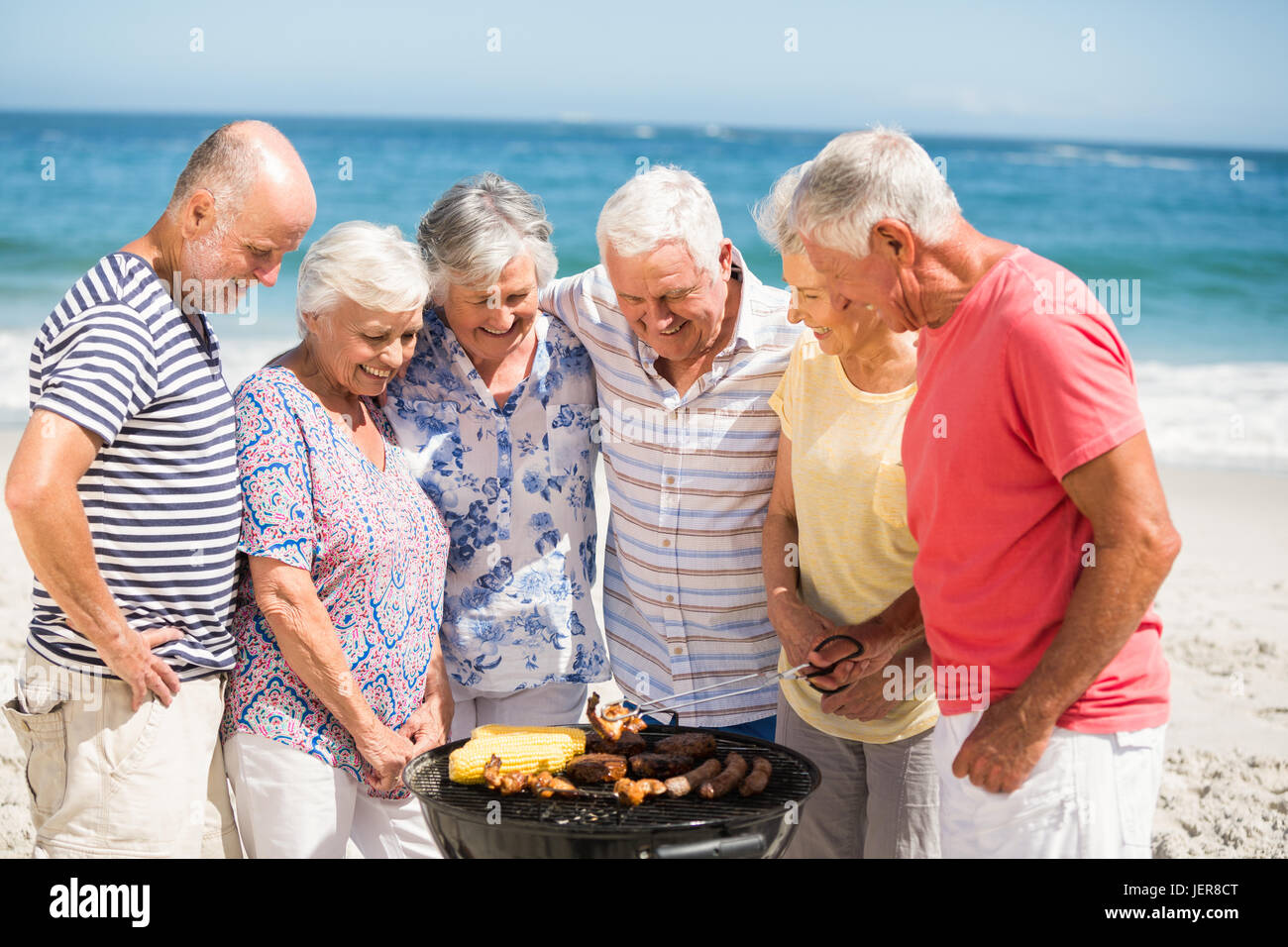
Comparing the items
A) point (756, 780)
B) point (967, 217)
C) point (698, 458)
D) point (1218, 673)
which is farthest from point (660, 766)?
point (967, 217)

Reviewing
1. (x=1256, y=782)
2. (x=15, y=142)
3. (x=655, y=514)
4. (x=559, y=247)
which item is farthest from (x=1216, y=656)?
(x=15, y=142)

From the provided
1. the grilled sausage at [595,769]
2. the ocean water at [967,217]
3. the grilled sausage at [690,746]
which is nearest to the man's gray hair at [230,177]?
the grilled sausage at [595,769]

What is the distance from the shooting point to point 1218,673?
5.75 meters

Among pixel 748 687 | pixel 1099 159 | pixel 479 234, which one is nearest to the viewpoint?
pixel 479 234

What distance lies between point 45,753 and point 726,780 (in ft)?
5.15

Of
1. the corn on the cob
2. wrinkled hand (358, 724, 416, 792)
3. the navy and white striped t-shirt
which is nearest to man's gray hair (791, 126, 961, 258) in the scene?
the corn on the cob

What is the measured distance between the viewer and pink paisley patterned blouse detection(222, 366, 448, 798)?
2678 millimetres

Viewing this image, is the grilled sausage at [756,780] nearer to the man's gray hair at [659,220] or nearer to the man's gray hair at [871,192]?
the man's gray hair at [871,192]

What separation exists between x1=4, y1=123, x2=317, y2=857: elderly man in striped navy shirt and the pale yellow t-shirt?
4.24ft

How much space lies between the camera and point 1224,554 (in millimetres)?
7363

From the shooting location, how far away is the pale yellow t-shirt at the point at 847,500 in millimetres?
2771

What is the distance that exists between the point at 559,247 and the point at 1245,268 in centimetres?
1139

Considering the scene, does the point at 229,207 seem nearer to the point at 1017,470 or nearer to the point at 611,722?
the point at 611,722
